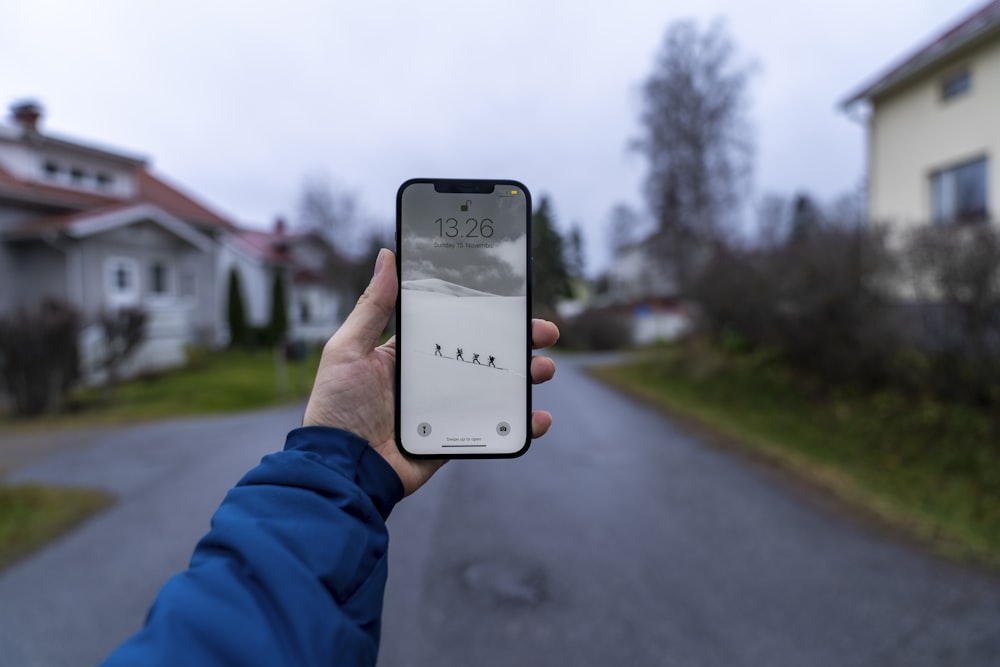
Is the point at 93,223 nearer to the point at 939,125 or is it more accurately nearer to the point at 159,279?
the point at 159,279

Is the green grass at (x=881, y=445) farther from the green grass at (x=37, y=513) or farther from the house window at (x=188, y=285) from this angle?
the house window at (x=188, y=285)

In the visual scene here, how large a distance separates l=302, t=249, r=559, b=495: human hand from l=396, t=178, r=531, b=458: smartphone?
51 millimetres

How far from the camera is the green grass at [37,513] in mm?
5171

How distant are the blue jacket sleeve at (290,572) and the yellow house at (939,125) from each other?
11851mm

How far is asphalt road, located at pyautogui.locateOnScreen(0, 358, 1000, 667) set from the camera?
354cm

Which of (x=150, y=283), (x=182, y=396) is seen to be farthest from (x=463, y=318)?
(x=150, y=283)

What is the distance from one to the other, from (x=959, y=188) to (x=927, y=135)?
4.79 ft

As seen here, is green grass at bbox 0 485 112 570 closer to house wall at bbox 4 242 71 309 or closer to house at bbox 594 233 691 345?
house at bbox 594 233 691 345

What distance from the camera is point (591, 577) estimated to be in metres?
4.43

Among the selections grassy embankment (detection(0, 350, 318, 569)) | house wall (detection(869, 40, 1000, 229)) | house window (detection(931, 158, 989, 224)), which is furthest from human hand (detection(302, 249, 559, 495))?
house window (detection(931, 158, 989, 224))

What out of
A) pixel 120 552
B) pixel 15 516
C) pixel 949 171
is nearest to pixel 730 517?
pixel 120 552

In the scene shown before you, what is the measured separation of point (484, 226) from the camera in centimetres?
134

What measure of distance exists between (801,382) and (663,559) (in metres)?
7.78

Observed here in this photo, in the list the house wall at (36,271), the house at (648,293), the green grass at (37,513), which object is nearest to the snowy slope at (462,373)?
the green grass at (37,513)
